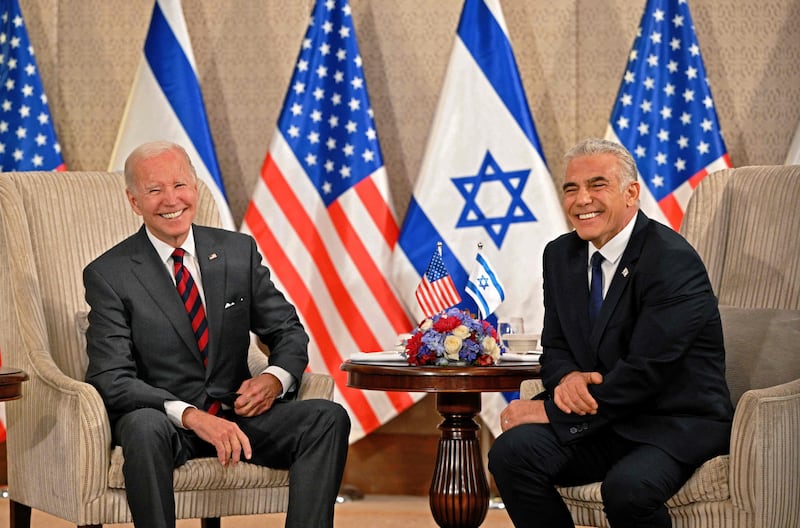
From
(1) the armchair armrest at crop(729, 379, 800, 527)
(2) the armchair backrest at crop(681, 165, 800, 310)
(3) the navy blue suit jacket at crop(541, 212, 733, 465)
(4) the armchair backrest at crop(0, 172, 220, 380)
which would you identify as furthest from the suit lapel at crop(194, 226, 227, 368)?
(2) the armchair backrest at crop(681, 165, 800, 310)

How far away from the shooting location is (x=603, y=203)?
334 centimetres

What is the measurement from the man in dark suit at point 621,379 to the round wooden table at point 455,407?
150 mm

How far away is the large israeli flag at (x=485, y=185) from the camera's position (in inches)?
198

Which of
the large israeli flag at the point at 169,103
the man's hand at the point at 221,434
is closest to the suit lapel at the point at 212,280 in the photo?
the man's hand at the point at 221,434

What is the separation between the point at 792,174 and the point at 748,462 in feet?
4.54

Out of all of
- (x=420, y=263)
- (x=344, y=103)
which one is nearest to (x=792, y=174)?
(x=420, y=263)

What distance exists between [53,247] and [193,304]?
0.72 m

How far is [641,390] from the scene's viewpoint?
3156 millimetres

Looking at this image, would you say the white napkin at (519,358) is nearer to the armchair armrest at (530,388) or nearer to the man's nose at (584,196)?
the armchair armrest at (530,388)

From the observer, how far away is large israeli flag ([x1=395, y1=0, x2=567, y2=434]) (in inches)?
198

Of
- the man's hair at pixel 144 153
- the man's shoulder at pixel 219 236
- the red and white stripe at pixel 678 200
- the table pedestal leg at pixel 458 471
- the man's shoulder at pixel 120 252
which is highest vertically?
the man's hair at pixel 144 153

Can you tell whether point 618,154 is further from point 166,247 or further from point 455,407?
point 166,247

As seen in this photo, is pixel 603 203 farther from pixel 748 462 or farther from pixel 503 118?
pixel 503 118

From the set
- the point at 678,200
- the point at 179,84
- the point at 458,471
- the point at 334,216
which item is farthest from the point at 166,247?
the point at 678,200
